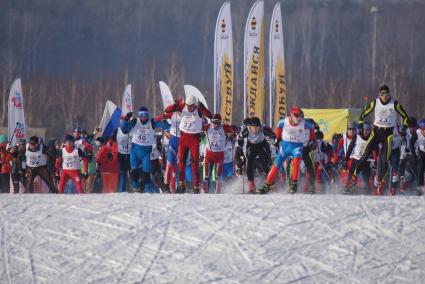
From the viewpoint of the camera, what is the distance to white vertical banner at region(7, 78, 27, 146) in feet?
80.3

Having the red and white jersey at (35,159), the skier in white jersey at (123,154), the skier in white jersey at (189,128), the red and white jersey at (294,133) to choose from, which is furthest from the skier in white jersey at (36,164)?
the red and white jersey at (294,133)

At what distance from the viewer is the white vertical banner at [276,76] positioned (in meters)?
25.5

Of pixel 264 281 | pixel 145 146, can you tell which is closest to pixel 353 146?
pixel 145 146

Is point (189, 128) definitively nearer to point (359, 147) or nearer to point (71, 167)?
point (71, 167)

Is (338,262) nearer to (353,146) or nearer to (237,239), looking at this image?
(237,239)

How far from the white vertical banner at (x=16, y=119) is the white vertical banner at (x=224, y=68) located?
5646 millimetres

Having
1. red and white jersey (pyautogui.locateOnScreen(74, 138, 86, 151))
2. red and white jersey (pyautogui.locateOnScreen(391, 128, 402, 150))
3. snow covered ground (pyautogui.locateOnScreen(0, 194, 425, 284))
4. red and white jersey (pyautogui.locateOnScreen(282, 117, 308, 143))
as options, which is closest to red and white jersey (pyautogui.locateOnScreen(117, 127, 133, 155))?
red and white jersey (pyautogui.locateOnScreen(74, 138, 86, 151))

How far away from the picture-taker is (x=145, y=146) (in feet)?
57.4

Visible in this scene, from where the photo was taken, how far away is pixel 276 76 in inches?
1017

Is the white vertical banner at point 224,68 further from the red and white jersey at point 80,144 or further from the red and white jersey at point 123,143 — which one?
the red and white jersey at point 123,143

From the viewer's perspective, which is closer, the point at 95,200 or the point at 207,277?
the point at 207,277

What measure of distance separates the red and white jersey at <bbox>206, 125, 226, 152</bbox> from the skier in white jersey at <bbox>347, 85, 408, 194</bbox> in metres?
3.32

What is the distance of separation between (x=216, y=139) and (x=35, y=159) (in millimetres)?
4007

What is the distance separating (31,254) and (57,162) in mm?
9841
